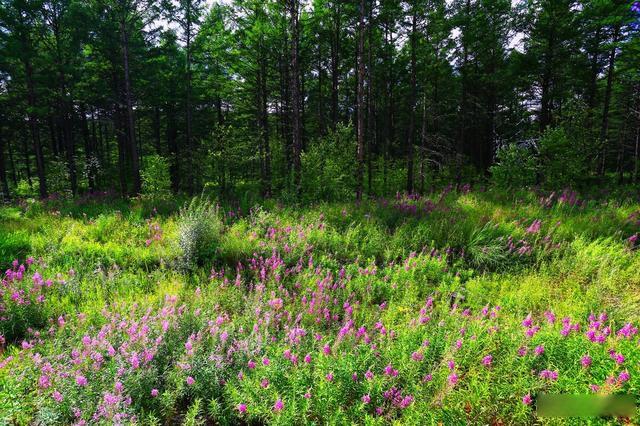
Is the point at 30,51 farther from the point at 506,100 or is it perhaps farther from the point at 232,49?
the point at 506,100

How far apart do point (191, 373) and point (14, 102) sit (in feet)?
97.2

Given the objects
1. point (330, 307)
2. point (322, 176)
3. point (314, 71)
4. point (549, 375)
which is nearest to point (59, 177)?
point (322, 176)

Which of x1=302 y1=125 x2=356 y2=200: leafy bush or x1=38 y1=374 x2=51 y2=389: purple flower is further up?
x1=302 y1=125 x2=356 y2=200: leafy bush

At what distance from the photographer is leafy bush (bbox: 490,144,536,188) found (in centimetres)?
1243

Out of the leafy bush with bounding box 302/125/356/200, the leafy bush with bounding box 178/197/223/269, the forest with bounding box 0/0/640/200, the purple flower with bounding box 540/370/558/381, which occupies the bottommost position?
the purple flower with bounding box 540/370/558/381

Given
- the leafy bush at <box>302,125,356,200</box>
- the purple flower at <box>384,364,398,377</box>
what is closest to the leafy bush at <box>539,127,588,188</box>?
the leafy bush at <box>302,125,356,200</box>

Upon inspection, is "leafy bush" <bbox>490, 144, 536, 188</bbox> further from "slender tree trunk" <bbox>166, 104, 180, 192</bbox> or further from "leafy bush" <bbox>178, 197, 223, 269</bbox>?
"slender tree trunk" <bbox>166, 104, 180, 192</bbox>

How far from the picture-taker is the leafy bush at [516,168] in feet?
40.8

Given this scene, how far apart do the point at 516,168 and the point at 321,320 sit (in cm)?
1218

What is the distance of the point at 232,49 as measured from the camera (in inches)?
755

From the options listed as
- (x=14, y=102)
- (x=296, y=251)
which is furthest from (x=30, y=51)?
(x=296, y=251)

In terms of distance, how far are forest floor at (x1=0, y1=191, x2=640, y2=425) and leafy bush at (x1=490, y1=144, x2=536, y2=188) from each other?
5663 mm

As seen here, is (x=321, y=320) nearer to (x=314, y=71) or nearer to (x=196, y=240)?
(x=196, y=240)

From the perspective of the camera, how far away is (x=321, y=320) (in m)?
3.61
